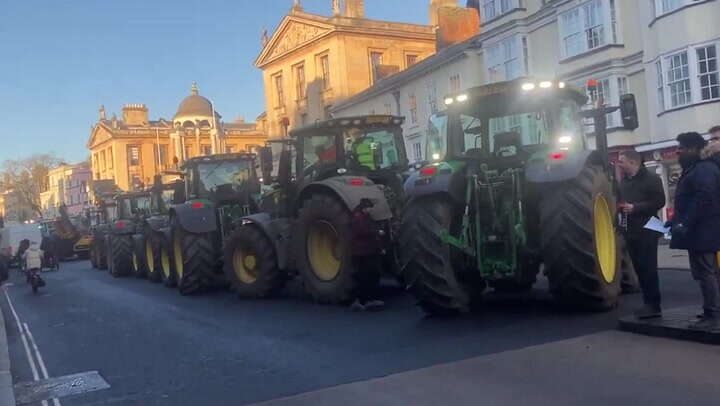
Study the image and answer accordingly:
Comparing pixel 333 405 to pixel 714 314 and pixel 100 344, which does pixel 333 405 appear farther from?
pixel 100 344

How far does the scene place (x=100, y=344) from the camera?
31.4 ft

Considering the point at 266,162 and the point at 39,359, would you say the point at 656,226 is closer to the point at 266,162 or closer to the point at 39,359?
the point at 266,162

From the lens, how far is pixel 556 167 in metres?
8.04

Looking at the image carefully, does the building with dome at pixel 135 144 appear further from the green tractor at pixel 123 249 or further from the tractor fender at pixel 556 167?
the tractor fender at pixel 556 167

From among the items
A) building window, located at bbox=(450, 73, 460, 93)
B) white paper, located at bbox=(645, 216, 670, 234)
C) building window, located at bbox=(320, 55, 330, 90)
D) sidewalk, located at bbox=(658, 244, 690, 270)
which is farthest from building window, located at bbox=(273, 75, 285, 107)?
white paper, located at bbox=(645, 216, 670, 234)

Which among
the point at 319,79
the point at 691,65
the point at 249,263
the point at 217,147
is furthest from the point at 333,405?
the point at 319,79

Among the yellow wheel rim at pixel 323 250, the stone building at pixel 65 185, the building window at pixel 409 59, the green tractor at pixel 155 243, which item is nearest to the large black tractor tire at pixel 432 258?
the yellow wheel rim at pixel 323 250

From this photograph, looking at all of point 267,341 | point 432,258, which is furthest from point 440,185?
point 267,341

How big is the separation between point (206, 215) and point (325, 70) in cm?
3718

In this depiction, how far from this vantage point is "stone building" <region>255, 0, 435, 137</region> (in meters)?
48.4

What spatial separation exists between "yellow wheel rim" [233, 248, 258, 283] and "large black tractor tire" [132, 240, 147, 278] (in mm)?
6616

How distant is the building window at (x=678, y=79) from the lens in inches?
851

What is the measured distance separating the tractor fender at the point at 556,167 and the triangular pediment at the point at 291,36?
136 ft

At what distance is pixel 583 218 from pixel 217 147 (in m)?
32.8
